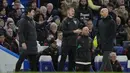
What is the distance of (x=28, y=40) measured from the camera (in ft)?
50.5

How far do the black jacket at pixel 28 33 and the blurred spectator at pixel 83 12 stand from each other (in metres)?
3.49

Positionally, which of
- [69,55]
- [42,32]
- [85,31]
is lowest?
[69,55]

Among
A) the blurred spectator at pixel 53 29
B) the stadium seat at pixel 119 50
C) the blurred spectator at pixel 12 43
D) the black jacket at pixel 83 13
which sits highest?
the black jacket at pixel 83 13

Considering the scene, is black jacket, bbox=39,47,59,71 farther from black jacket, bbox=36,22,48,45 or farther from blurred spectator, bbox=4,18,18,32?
blurred spectator, bbox=4,18,18,32

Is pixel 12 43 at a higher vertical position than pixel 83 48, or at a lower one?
higher

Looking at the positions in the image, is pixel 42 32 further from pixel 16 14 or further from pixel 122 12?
pixel 122 12

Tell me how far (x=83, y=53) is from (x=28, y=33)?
1710mm

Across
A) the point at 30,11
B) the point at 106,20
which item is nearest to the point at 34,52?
the point at 30,11

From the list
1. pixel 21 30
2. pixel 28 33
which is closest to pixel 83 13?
pixel 28 33

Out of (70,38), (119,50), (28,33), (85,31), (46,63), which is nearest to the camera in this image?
(28,33)

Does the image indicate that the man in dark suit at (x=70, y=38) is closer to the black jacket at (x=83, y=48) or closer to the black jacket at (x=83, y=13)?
the black jacket at (x=83, y=48)

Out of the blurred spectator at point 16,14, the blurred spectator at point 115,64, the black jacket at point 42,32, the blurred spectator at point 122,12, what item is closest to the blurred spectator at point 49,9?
the blurred spectator at point 16,14

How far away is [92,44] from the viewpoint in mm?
16453

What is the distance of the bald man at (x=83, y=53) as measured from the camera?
15.8 m
